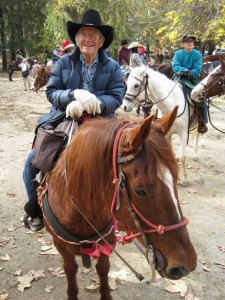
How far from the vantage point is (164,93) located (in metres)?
5.89

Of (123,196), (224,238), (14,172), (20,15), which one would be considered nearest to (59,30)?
(20,15)

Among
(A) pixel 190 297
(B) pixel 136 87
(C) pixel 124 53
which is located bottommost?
(A) pixel 190 297

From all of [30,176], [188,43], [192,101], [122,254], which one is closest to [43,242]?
[122,254]

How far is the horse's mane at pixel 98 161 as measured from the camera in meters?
1.67

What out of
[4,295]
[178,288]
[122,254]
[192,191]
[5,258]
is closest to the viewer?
[4,295]

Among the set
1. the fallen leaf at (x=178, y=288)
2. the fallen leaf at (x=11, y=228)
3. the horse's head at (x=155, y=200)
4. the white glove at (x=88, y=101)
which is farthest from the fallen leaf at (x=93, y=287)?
the white glove at (x=88, y=101)

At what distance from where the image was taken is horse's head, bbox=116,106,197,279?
1628mm

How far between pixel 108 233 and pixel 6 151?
547cm

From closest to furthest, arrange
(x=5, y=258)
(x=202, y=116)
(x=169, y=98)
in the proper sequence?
(x=5, y=258) → (x=169, y=98) → (x=202, y=116)

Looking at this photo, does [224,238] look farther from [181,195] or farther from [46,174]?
[46,174]

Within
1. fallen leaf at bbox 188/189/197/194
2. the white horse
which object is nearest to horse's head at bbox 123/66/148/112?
the white horse

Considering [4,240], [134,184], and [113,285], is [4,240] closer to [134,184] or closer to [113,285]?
[113,285]

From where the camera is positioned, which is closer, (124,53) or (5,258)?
(5,258)

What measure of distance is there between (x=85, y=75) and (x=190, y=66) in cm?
437
